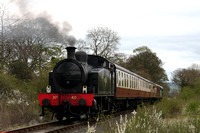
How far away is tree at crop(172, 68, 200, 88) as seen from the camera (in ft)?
194

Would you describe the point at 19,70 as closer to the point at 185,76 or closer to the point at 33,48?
the point at 33,48

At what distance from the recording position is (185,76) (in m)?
61.7

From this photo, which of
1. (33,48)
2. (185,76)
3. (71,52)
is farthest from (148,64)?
(71,52)

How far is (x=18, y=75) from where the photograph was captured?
77.2 ft

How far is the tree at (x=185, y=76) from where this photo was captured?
59231 millimetres

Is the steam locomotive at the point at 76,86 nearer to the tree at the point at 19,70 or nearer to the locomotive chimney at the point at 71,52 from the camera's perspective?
the locomotive chimney at the point at 71,52

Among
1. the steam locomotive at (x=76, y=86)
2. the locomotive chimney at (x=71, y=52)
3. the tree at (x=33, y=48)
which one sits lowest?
the steam locomotive at (x=76, y=86)

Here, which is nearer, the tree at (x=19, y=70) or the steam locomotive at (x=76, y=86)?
the steam locomotive at (x=76, y=86)

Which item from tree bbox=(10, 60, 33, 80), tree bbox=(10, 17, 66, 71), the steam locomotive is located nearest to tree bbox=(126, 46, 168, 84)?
tree bbox=(10, 17, 66, 71)

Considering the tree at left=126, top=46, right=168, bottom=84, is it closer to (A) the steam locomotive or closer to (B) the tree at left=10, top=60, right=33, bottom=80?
(B) the tree at left=10, top=60, right=33, bottom=80

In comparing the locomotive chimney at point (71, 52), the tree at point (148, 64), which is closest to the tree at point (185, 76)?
the tree at point (148, 64)

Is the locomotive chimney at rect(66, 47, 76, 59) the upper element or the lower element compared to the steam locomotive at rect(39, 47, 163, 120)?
upper

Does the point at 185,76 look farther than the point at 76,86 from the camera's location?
Yes

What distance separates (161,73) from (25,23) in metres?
38.9
